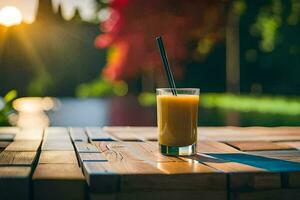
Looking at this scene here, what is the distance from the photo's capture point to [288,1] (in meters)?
19.5

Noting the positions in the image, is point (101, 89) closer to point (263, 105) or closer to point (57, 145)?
point (263, 105)

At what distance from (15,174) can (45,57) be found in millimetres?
32045

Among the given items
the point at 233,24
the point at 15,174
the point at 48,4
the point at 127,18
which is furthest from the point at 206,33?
the point at 48,4

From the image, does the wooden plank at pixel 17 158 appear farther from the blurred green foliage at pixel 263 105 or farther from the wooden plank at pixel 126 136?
the blurred green foliage at pixel 263 105

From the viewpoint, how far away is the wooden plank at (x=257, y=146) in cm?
239

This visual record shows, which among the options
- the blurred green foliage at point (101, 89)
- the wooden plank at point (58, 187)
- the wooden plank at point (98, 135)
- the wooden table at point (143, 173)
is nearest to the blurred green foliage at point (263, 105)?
the blurred green foliage at point (101, 89)

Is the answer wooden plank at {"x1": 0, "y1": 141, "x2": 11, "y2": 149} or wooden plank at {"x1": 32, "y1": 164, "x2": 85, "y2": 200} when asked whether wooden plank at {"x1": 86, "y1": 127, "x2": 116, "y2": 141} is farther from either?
wooden plank at {"x1": 32, "y1": 164, "x2": 85, "y2": 200}

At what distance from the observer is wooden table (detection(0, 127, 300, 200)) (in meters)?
1.71

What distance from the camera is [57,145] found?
2.44 metres

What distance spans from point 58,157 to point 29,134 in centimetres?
86

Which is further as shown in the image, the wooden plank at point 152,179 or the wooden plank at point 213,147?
the wooden plank at point 213,147

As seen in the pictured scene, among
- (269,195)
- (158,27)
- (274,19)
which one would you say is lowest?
(269,195)

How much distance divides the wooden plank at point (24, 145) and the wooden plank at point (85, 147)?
16 centimetres

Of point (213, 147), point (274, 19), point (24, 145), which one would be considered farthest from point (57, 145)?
point (274, 19)
